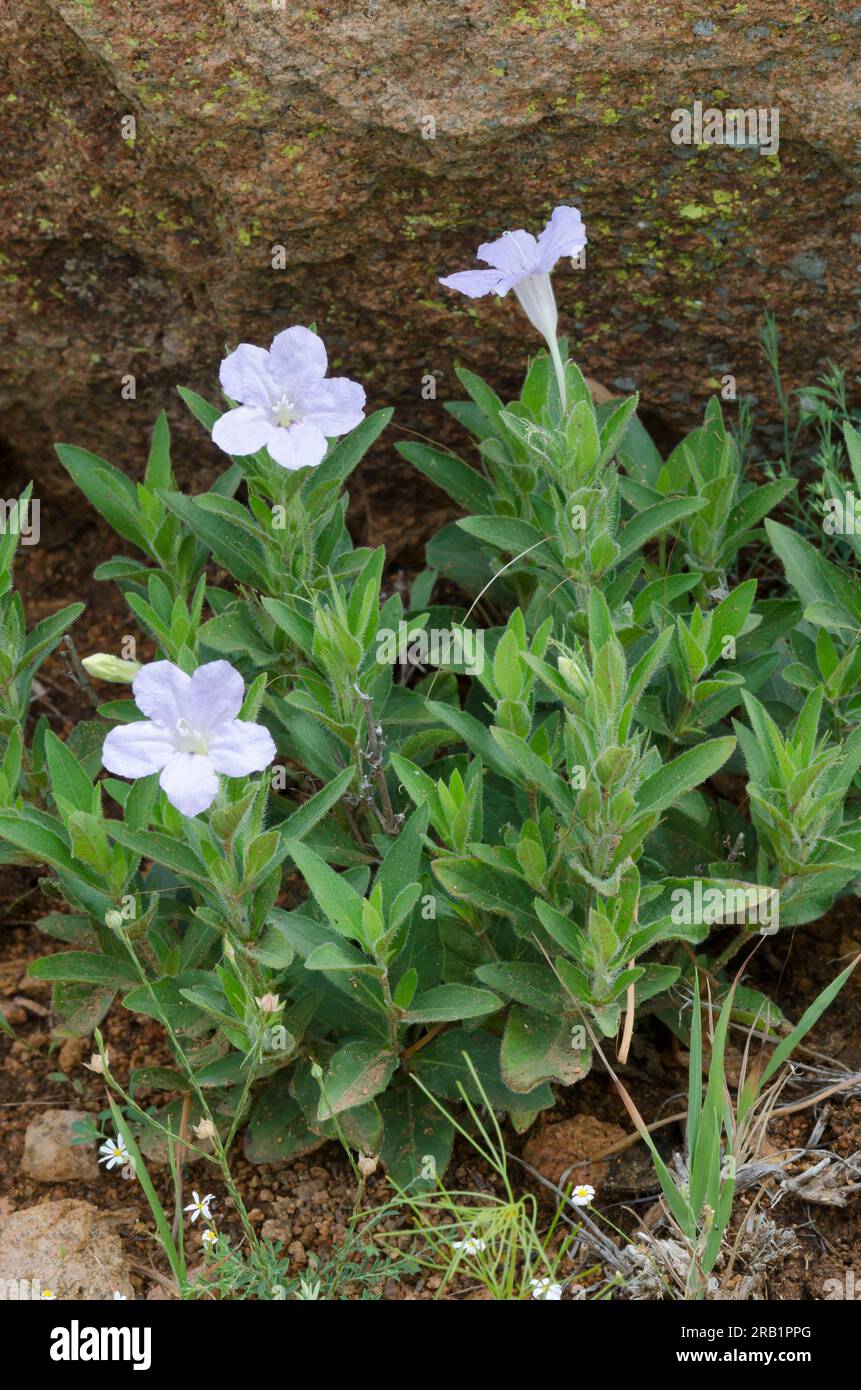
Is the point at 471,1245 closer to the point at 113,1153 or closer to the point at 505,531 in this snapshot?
the point at 113,1153

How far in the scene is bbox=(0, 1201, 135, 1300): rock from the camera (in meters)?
2.90

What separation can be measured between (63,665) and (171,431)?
0.77 meters

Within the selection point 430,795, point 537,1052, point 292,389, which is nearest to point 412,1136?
point 537,1052

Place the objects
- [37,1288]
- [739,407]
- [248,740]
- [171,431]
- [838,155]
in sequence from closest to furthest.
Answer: [248,740]
[37,1288]
[838,155]
[739,407]
[171,431]

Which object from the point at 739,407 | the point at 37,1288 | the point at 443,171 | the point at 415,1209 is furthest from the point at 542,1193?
the point at 443,171

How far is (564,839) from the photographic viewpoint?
8.93ft

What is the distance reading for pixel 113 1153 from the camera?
295 cm

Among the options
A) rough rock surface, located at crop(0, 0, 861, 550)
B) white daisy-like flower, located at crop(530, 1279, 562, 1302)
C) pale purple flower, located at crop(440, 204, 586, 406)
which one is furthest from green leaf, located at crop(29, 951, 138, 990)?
rough rock surface, located at crop(0, 0, 861, 550)

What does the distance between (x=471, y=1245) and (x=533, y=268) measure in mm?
1931

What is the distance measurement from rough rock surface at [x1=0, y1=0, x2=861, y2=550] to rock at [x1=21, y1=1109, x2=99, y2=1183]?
1.97 m

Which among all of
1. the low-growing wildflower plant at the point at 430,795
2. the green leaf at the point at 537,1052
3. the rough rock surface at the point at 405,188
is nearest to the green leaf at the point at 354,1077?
the low-growing wildflower plant at the point at 430,795

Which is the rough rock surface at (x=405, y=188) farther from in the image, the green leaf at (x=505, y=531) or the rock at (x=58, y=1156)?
the rock at (x=58, y=1156)
